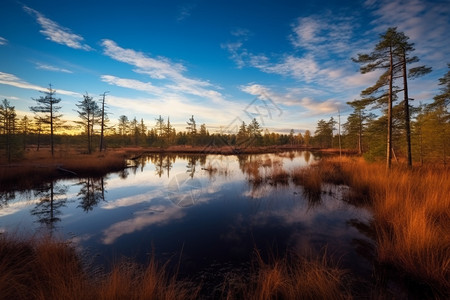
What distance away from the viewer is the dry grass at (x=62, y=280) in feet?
7.98

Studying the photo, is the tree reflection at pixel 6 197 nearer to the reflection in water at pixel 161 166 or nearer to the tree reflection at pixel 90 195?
the tree reflection at pixel 90 195

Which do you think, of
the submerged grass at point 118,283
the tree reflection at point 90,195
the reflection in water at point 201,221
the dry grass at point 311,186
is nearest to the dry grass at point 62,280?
the submerged grass at point 118,283

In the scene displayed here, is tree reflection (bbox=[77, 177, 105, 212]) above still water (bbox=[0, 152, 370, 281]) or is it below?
below

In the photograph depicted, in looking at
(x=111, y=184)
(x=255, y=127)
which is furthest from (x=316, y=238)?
(x=255, y=127)

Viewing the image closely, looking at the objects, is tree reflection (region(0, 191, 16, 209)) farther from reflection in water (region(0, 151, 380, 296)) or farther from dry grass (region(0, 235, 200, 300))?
dry grass (region(0, 235, 200, 300))

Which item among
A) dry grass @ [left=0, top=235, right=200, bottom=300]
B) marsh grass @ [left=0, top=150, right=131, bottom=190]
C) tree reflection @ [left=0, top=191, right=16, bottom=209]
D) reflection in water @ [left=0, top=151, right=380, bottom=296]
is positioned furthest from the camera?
marsh grass @ [left=0, top=150, right=131, bottom=190]

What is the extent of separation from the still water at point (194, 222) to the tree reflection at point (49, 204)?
0.12 ft

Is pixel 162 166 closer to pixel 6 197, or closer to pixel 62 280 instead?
pixel 6 197

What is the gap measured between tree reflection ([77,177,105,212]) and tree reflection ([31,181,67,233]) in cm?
85

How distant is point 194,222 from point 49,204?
8.22 meters

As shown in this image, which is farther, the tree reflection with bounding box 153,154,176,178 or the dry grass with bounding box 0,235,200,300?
the tree reflection with bounding box 153,154,176,178

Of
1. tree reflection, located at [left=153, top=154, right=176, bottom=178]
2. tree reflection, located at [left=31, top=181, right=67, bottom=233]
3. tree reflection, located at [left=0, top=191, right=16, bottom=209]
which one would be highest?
tree reflection, located at [left=153, top=154, right=176, bottom=178]

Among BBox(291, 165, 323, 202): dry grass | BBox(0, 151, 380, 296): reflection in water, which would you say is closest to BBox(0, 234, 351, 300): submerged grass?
BBox(0, 151, 380, 296): reflection in water

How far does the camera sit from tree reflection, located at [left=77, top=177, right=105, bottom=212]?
8.92m
